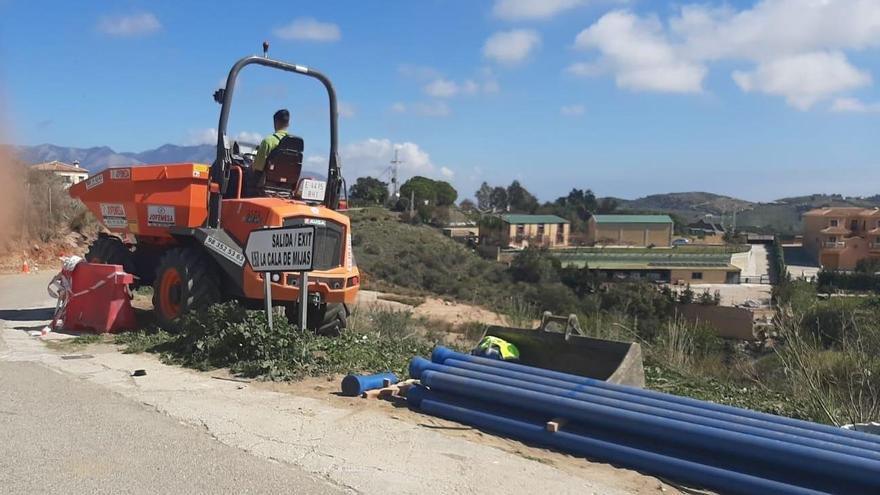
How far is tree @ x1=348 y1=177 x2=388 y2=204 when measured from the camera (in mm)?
94125

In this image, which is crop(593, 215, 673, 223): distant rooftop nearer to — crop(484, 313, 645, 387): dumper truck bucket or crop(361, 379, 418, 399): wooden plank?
crop(484, 313, 645, 387): dumper truck bucket

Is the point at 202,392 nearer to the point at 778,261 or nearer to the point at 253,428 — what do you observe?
the point at 253,428

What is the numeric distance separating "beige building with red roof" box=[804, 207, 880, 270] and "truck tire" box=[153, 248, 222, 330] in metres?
44.3

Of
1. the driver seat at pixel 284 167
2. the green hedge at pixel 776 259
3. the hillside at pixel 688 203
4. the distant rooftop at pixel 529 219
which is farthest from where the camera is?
the hillside at pixel 688 203

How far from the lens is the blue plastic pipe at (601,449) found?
188 inches

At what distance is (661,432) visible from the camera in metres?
5.27

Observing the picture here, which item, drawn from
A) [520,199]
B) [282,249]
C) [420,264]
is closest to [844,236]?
[420,264]

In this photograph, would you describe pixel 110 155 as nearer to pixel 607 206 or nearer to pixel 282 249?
pixel 282 249

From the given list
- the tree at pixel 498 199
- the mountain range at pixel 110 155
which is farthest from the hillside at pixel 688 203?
the mountain range at pixel 110 155

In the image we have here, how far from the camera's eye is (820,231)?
55406 millimetres

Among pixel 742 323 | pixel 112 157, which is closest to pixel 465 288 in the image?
pixel 742 323

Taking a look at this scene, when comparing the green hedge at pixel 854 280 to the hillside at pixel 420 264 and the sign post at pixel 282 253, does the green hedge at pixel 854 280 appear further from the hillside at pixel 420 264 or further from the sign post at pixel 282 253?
the sign post at pixel 282 253

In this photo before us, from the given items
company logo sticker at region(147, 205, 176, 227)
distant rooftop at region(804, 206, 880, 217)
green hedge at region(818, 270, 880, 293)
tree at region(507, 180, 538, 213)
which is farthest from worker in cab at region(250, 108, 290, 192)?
tree at region(507, 180, 538, 213)

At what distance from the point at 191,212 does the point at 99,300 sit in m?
1.83
